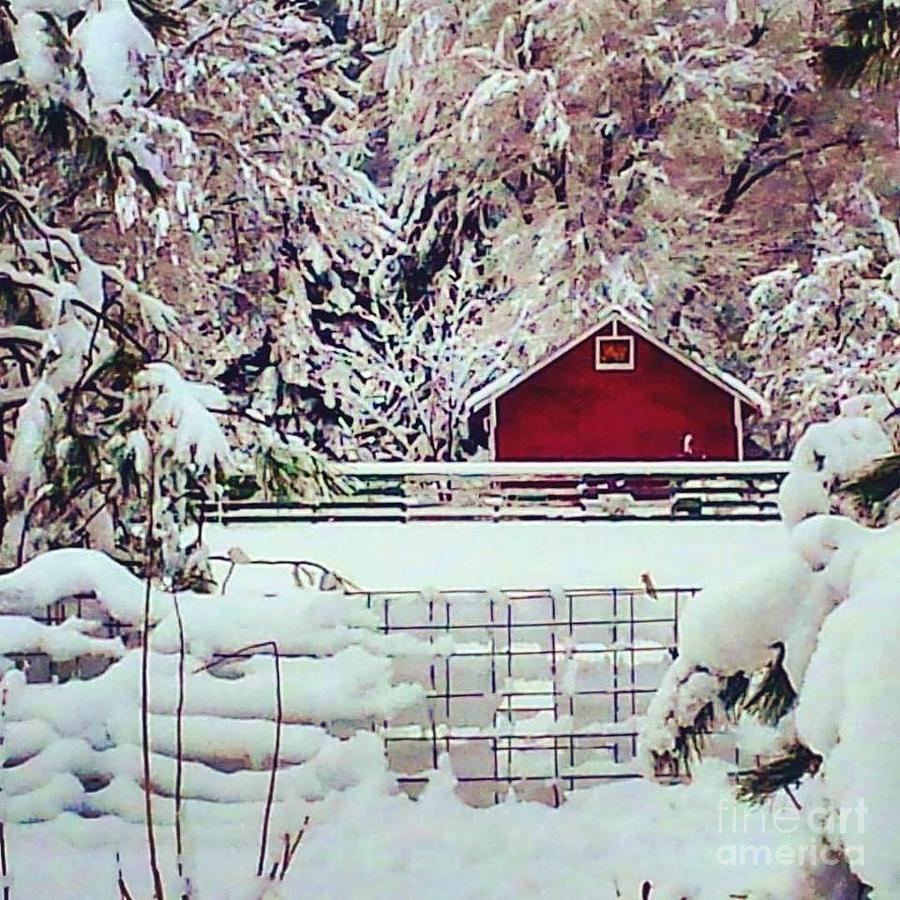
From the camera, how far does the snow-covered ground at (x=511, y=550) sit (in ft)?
10.1

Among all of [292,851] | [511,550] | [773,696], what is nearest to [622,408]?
[511,550]

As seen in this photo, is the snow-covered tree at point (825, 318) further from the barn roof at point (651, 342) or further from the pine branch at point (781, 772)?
the pine branch at point (781, 772)

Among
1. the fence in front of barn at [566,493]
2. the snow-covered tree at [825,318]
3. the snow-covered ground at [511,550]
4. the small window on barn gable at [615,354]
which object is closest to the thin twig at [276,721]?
the snow-covered ground at [511,550]

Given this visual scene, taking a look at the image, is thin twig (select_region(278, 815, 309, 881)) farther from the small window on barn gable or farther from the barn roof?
the small window on barn gable

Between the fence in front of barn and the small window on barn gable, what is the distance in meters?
0.72

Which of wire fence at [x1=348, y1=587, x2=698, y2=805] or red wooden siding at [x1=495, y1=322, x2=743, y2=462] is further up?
red wooden siding at [x1=495, y1=322, x2=743, y2=462]

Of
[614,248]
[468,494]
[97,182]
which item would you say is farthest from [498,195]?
[97,182]

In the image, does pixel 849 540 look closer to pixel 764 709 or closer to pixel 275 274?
pixel 764 709

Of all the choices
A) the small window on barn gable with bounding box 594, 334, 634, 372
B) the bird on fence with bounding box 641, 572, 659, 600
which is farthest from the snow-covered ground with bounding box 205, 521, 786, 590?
the small window on barn gable with bounding box 594, 334, 634, 372

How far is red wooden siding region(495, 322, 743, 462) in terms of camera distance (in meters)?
5.00

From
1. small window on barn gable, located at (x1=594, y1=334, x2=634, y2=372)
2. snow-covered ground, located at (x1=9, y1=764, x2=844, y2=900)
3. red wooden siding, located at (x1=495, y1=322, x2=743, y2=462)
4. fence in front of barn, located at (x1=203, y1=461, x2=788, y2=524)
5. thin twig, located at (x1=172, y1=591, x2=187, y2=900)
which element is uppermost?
small window on barn gable, located at (x1=594, y1=334, x2=634, y2=372)

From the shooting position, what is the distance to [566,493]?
4363mm

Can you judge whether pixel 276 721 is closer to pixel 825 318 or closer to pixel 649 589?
pixel 649 589

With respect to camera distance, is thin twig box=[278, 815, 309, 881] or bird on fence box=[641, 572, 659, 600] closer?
thin twig box=[278, 815, 309, 881]
